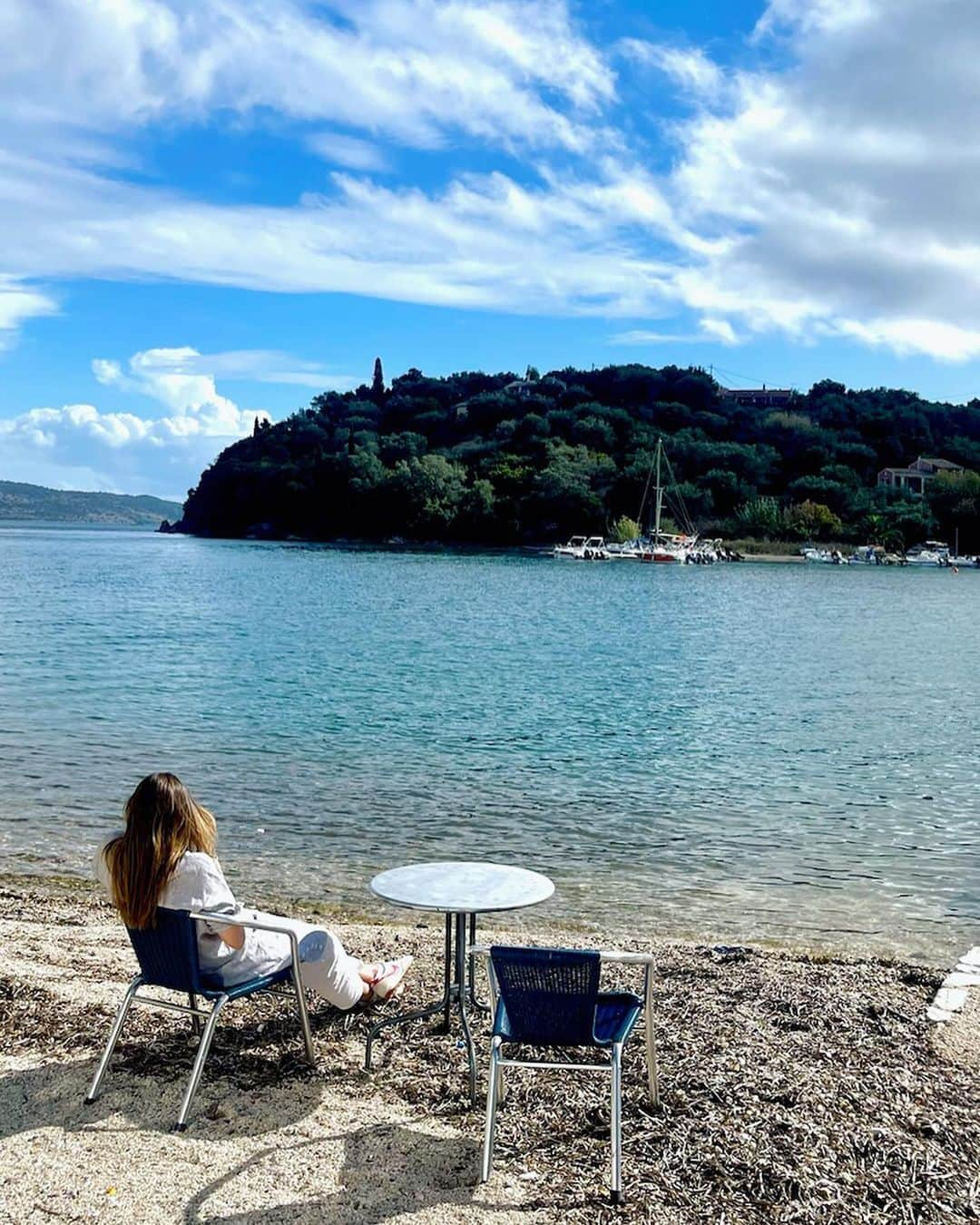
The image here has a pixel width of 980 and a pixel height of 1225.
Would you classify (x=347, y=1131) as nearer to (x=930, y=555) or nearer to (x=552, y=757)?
(x=552, y=757)

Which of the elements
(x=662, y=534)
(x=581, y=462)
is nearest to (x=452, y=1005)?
(x=662, y=534)

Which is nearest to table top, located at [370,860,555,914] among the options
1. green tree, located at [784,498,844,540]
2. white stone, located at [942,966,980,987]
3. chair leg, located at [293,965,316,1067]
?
chair leg, located at [293,965,316,1067]

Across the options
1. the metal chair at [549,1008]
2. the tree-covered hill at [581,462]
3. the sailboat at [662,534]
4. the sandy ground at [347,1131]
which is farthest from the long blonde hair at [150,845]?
the tree-covered hill at [581,462]

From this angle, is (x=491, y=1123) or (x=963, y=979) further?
(x=963, y=979)

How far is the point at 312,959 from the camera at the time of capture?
521 centimetres

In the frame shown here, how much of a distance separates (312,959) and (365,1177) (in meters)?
1.15

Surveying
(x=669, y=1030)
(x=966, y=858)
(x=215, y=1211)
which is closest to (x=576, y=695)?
(x=966, y=858)

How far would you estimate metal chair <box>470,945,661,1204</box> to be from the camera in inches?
168

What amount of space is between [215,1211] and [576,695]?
19.5 meters

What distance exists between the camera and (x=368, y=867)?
402 inches

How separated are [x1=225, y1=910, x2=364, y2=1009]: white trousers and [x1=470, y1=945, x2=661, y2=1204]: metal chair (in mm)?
1015

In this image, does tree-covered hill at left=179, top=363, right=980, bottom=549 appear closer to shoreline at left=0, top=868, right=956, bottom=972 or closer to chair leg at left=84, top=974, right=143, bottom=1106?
shoreline at left=0, top=868, right=956, bottom=972

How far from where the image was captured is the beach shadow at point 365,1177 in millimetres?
4004

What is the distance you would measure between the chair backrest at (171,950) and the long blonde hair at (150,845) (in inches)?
2.2
